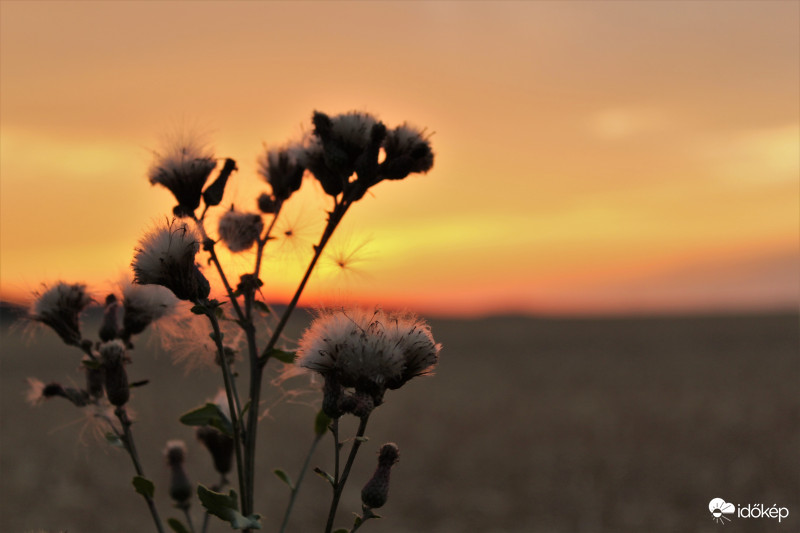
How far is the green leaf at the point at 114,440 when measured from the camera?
3424mm

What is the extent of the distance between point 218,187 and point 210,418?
39.1 inches

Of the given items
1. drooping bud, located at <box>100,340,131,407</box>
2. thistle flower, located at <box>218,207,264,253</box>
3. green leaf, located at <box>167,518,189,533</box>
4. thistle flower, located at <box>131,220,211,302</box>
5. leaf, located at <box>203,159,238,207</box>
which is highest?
leaf, located at <box>203,159,238,207</box>

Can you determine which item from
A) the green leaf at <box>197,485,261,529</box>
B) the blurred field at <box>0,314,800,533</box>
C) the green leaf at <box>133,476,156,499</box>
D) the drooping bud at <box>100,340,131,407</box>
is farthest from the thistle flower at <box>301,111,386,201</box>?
the blurred field at <box>0,314,800,533</box>

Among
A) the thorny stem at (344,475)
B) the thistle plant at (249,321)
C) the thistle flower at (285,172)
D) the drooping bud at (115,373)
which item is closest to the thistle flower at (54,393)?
the thistle plant at (249,321)

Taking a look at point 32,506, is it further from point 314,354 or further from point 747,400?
point 747,400

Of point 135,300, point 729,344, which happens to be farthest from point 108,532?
point 729,344

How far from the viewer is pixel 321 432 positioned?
11.8 feet

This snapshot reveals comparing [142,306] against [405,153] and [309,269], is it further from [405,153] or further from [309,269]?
[405,153]

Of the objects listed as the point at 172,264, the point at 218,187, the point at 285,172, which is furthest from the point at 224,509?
the point at 285,172

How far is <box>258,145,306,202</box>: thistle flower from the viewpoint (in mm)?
3385

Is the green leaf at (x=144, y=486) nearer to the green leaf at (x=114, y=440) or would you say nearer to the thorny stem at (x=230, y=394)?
the green leaf at (x=114, y=440)

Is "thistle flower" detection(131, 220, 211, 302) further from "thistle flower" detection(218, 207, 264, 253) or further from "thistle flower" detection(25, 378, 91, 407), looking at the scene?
"thistle flower" detection(25, 378, 91, 407)

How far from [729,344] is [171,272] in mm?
41096

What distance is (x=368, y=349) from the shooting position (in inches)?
101
